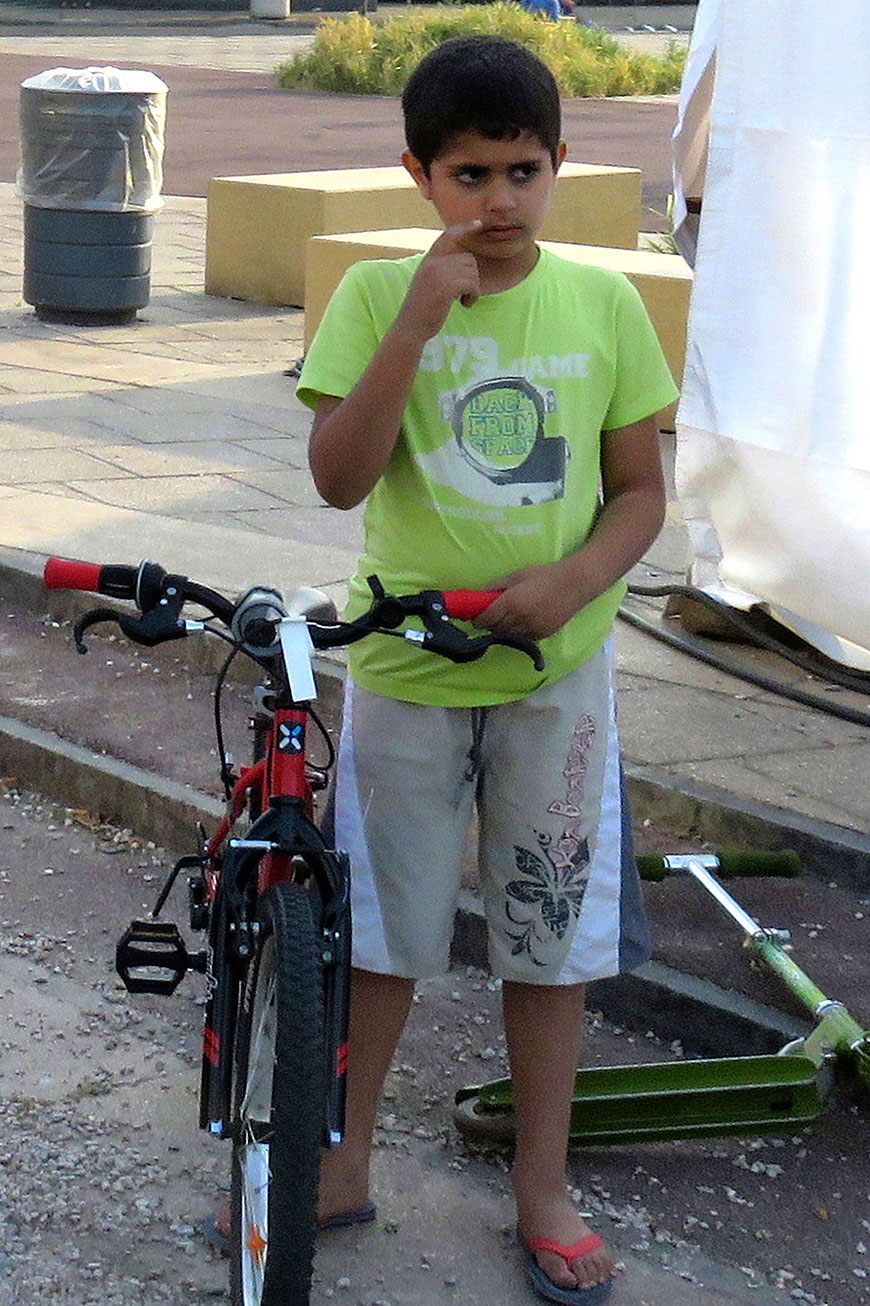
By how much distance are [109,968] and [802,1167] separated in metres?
1.49

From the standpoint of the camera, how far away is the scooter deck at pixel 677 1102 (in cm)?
330

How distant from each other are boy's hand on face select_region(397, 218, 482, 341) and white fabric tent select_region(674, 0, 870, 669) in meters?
2.49

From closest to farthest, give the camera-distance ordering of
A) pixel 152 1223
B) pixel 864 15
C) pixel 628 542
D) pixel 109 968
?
pixel 628 542, pixel 152 1223, pixel 109 968, pixel 864 15

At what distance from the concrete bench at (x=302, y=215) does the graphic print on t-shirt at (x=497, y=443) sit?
8493 mm

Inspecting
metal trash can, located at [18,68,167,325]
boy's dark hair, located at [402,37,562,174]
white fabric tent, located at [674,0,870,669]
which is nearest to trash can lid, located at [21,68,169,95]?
metal trash can, located at [18,68,167,325]

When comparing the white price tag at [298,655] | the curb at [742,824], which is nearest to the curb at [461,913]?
the curb at [742,824]

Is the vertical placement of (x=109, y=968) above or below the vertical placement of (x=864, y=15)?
below

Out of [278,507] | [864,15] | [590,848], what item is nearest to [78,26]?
[278,507]

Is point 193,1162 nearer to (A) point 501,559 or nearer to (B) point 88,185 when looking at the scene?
(A) point 501,559

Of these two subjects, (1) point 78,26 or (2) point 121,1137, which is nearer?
(2) point 121,1137

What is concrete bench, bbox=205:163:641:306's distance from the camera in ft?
36.8

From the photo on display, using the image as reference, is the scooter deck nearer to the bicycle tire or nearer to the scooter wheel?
the scooter wheel

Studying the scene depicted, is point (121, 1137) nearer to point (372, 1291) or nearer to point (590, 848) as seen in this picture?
point (372, 1291)

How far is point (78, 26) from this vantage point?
33.8m
